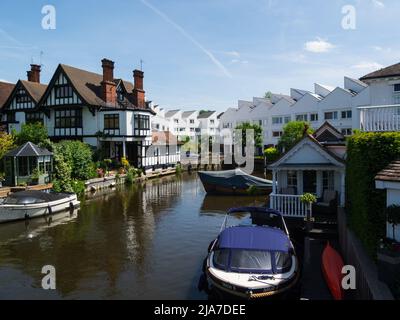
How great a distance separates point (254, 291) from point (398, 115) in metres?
9.36

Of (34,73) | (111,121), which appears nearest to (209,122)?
(34,73)

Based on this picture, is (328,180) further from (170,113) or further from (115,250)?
(170,113)

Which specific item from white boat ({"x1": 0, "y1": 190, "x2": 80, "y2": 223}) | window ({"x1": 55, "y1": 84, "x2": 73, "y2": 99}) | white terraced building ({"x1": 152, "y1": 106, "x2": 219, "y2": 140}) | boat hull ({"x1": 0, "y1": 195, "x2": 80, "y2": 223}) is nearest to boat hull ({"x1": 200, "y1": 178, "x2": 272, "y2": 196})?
white boat ({"x1": 0, "y1": 190, "x2": 80, "y2": 223})

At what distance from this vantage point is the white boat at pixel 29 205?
23.4 metres

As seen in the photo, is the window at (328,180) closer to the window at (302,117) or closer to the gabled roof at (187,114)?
the window at (302,117)

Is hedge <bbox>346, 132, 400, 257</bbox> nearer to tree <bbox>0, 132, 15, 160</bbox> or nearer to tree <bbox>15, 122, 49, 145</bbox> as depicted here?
tree <bbox>0, 132, 15, 160</bbox>

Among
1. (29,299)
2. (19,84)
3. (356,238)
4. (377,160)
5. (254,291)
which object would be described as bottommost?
(29,299)

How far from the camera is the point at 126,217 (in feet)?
84.4

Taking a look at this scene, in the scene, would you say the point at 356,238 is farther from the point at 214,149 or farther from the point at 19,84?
the point at 214,149

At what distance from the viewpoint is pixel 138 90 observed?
49.8 metres

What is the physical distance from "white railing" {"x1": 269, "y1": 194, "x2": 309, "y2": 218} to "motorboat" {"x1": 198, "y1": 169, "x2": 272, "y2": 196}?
46.1 ft

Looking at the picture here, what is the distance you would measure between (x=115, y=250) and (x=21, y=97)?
39.5 m

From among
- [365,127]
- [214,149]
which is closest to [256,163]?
[214,149]

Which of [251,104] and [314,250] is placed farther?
[251,104]
